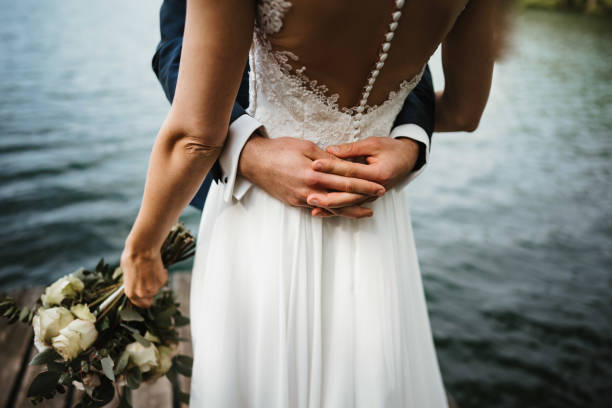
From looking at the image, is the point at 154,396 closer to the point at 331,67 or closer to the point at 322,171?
the point at 322,171

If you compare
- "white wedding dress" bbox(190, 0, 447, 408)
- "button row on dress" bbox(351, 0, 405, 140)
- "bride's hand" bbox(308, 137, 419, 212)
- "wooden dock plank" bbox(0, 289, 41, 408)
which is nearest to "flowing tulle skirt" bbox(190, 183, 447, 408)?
"white wedding dress" bbox(190, 0, 447, 408)

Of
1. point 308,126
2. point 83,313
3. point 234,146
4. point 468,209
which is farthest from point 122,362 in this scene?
point 468,209

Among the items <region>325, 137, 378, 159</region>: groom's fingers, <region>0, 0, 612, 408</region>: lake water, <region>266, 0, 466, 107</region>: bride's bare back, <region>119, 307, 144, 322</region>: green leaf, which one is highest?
<region>266, 0, 466, 107</region>: bride's bare back

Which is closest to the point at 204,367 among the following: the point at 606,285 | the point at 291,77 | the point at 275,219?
the point at 275,219

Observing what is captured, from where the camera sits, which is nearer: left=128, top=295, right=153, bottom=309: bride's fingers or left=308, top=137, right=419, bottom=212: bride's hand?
left=308, top=137, right=419, bottom=212: bride's hand

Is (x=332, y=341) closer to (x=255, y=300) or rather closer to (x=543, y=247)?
(x=255, y=300)

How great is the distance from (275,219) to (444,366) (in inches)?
87.4

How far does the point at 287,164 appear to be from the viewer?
0.80 m

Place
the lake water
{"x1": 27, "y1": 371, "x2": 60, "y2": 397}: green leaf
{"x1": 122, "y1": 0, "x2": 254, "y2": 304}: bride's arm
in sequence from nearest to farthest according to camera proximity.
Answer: {"x1": 122, "y1": 0, "x2": 254, "y2": 304}: bride's arm
{"x1": 27, "y1": 371, "x2": 60, "y2": 397}: green leaf
the lake water

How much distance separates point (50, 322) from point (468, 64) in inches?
43.6

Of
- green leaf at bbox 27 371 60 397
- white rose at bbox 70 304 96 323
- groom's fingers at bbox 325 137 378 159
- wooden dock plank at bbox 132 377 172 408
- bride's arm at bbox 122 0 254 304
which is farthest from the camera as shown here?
wooden dock plank at bbox 132 377 172 408

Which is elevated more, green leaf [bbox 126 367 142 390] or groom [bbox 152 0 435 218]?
groom [bbox 152 0 435 218]

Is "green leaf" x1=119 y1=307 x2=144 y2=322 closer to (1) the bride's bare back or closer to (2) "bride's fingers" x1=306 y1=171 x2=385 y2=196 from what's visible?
(2) "bride's fingers" x1=306 y1=171 x2=385 y2=196

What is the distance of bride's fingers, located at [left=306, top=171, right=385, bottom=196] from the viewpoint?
0.79 metres
